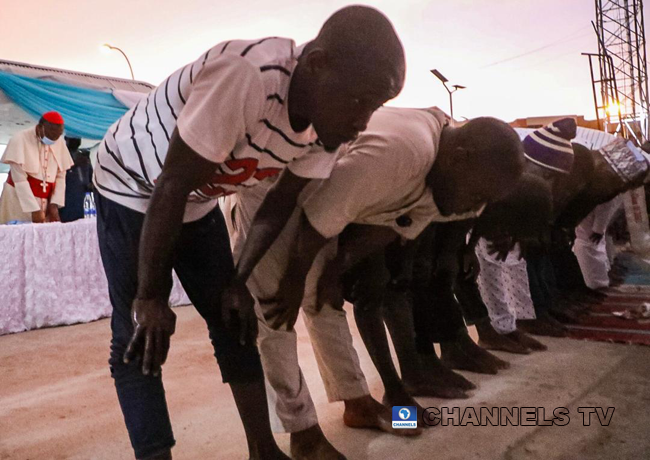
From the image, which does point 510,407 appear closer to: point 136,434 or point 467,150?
point 467,150

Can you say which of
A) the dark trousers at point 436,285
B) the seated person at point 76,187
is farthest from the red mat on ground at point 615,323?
the seated person at point 76,187

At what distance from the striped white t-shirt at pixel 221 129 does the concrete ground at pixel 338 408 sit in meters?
0.82

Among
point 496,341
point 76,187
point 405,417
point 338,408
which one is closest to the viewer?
point 405,417

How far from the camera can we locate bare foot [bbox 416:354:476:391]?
6.75ft

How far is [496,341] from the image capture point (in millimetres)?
2668

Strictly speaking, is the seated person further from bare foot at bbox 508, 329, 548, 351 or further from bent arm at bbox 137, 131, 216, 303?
bent arm at bbox 137, 131, 216, 303

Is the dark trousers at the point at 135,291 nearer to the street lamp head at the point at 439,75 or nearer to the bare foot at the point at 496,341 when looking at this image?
the bare foot at the point at 496,341

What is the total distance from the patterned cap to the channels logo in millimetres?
1647

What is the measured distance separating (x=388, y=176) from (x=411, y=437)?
31.5 inches

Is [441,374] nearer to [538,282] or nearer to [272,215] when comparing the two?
[272,215]

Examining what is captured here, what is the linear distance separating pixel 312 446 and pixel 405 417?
37 cm

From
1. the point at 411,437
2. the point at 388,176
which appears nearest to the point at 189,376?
the point at 411,437

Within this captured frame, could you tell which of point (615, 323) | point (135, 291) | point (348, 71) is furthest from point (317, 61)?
point (615, 323)

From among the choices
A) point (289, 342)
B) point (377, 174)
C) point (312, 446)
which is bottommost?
point (312, 446)
